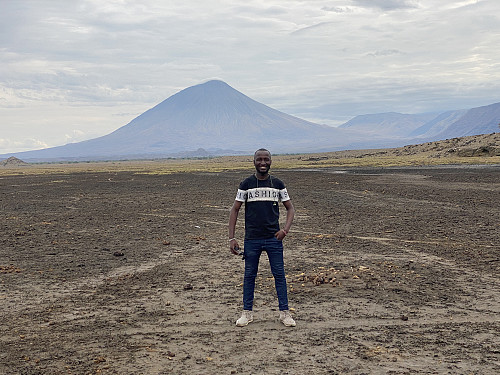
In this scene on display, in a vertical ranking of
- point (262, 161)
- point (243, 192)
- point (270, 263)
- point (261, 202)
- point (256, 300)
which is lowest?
point (256, 300)

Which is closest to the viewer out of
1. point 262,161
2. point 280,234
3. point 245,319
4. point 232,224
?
point 262,161

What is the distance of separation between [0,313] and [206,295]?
3.23 m

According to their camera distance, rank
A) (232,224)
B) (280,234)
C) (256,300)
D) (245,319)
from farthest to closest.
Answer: (256,300), (232,224), (245,319), (280,234)

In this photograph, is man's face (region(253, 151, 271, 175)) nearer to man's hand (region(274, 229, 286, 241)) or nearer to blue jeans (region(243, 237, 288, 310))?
man's hand (region(274, 229, 286, 241))

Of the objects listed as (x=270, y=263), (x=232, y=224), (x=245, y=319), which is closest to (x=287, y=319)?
(x=245, y=319)

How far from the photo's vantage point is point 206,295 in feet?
29.1

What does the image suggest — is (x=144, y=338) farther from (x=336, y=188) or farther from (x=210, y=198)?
(x=336, y=188)

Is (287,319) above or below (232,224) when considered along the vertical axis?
below

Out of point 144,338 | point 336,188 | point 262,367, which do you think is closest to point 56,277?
point 144,338

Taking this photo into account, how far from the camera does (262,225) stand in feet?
23.5

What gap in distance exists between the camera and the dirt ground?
6102 mm

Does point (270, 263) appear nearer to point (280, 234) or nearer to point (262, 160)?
point (280, 234)

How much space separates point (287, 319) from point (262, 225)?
1.34m

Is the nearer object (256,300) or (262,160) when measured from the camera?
(262,160)
